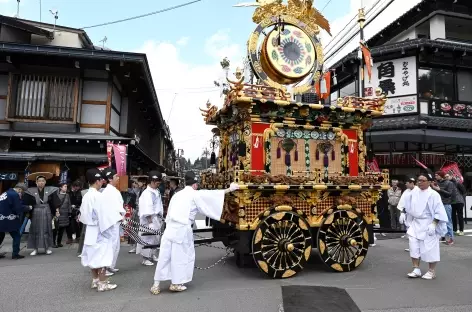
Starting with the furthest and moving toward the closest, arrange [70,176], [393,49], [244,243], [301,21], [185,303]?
1. [393,49]
2. [70,176]
3. [301,21]
4. [244,243]
5. [185,303]

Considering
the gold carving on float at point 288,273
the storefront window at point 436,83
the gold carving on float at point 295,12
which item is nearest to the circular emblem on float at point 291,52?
the gold carving on float at point 295,12

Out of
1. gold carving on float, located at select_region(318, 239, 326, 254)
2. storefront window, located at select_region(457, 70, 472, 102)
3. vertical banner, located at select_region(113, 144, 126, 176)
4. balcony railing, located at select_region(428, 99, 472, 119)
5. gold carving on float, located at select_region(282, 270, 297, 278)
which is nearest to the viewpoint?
gold carving on float, located at select_region(282, 270, 297, 278)

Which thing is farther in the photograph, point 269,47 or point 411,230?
point 269,47

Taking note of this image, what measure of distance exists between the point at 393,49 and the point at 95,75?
13358 mm

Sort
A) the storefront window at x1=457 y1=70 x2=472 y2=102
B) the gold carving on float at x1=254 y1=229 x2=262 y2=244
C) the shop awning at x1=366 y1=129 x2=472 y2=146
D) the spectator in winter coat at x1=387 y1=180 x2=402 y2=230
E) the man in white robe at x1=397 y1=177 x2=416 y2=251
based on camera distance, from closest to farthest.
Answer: the gold carving on float at x1=254 y1=229 x2=262 y2=244, the man in white robe at x1=397 y1=177 x2=416 y2=251, the spectator in winter coat at x1=387 y1=180 x2=402 y2=230, the shop awning at x1=366 y1=129 x2=472 y2=146, the storefront window at x1=457 y1=70 x2=472 y2=102

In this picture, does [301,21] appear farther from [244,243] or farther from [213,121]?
[244,243]

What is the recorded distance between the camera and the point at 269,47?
6.86m

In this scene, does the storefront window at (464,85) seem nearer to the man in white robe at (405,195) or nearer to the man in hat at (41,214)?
the man in white robe at (405,195)

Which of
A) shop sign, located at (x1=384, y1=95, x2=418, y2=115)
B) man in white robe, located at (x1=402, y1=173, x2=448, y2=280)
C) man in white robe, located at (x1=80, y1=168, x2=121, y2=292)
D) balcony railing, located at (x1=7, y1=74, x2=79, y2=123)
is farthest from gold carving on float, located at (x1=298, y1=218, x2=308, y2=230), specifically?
shop sign, located at (x1=384, y1=95, x2=418, y2=115)

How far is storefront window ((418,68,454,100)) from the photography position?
15.3 metres

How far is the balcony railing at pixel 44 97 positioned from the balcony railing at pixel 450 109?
15.5 meters

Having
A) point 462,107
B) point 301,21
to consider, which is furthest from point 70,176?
point 462,107

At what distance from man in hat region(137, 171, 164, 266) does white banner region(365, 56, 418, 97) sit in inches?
491

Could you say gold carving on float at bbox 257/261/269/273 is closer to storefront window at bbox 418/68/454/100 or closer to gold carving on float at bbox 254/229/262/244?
gold carving on float at bbox 254/229/262/244
